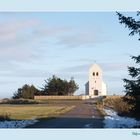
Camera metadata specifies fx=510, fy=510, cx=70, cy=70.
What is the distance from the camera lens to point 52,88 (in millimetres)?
26391

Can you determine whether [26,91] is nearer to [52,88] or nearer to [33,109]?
[52,88]

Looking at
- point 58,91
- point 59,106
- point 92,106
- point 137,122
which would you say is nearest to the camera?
point 137,122

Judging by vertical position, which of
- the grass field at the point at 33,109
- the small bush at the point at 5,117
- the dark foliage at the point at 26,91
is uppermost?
the dark foliage at the point at 26,91

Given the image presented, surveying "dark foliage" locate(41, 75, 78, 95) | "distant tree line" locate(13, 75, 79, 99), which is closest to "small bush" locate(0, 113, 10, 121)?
"distant tree line" locate(13, 75, 79, 99)

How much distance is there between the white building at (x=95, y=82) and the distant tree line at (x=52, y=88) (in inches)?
25.0

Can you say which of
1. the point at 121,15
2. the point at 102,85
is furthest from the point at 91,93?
the point at 121,15

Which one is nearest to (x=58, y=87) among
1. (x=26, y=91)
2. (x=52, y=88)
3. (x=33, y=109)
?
(x=52, y=88)

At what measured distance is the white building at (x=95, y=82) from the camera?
21.6 m

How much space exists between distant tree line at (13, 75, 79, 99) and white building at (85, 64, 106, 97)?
636 mm

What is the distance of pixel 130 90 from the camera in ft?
58.2

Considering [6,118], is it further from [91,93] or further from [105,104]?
[105,104]

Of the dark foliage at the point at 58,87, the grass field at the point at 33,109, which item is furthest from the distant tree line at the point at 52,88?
the grass field at the point at 33,109

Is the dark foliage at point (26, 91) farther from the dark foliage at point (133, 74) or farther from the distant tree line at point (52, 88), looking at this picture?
the dark foliage at point (133, 74)
